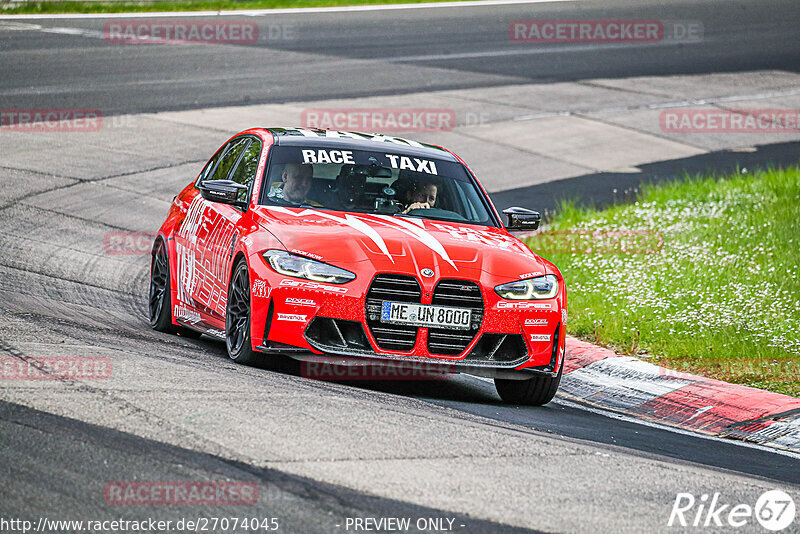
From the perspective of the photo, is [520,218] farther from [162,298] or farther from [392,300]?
[162,298]

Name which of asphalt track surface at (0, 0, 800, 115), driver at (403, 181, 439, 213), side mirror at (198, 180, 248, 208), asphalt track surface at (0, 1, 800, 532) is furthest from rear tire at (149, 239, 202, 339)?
asphalt track surface at (0, 0, 800, 115)

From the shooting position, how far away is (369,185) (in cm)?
911

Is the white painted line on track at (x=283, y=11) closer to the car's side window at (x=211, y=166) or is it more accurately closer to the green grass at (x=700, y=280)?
the green grass at (x=700, y=280)

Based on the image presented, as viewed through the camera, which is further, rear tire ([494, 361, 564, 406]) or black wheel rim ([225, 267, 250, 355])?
rear tire ([494, 361, 564, 406])

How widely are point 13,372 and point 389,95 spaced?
1614 cm

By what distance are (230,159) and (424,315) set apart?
3.01 meters

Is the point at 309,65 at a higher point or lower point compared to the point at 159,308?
higher

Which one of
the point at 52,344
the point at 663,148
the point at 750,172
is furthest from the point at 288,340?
the point at 663,148

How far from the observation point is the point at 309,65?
79.8 ft

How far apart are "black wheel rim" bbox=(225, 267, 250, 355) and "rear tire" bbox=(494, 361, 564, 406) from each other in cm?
182

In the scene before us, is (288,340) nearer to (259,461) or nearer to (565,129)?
(259,461)

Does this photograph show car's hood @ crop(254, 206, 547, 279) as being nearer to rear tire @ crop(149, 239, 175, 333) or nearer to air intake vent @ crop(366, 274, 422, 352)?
air intake vent @ crop(366, 274, 422, 352)

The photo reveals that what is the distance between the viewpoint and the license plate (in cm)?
777

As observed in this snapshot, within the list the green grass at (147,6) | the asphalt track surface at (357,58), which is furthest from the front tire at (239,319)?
the green grass at (147,6)
